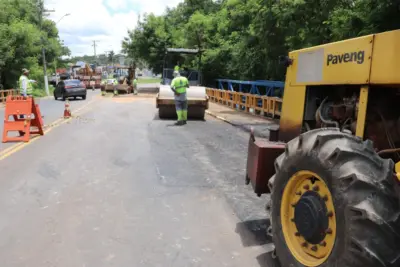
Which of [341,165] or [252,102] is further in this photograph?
[252,102]

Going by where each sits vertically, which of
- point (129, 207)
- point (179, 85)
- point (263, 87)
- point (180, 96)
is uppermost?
point (179, 85)

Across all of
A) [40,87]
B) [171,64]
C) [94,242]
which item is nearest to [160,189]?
[94,242]

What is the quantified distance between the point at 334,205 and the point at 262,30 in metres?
12.7

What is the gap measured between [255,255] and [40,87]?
47.3 meters

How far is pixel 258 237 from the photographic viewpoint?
458 cm

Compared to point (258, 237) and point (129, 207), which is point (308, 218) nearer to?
point (258, 237)

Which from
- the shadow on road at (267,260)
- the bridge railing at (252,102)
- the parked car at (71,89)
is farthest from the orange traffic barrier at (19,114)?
the parked car at (71,89)

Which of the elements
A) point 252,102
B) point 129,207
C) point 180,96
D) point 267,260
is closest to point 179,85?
point 180,96

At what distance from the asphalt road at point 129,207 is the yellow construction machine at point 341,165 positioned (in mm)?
813

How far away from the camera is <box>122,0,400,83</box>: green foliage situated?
970cm

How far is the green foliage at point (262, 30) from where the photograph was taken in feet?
31.8

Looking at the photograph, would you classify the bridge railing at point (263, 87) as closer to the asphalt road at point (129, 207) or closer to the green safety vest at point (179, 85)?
the green safety vest at point (179, 85)

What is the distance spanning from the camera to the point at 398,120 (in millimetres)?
3674

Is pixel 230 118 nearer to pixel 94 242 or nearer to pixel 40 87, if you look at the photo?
pixel 94 242
